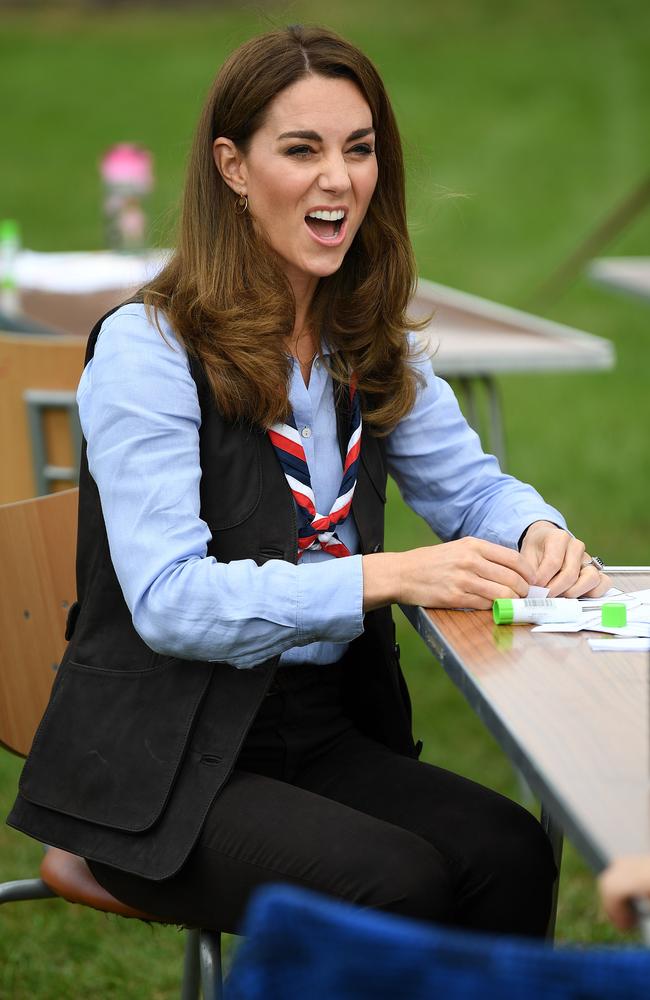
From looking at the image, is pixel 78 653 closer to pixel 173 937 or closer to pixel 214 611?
pixel 214 611

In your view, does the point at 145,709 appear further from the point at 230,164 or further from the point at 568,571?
the point at 230,164

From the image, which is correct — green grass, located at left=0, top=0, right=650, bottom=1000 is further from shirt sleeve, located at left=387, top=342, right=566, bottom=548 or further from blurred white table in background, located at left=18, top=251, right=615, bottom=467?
blurred white table in background, located at left=18, top=251, right=615, bottom=467

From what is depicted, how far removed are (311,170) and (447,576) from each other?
649 mm

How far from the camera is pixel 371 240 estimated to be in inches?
89.3

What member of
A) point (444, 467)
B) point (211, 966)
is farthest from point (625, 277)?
point (211, 966)

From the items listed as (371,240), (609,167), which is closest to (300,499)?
(371,240)

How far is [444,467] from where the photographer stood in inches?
89.3

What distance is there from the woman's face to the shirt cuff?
1.73ft

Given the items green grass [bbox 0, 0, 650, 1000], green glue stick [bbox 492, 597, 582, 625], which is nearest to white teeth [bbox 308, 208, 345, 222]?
green grass [bbox 0, 0, 650, 1000]

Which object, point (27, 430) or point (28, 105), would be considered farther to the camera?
→ point (28, 105)

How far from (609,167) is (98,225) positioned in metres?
4.95

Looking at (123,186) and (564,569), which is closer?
(564,569)

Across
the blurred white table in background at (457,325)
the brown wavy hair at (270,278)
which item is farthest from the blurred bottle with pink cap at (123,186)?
the brown wavy hair at (270,278)

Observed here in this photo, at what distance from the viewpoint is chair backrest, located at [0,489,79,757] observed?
80.9 inches
